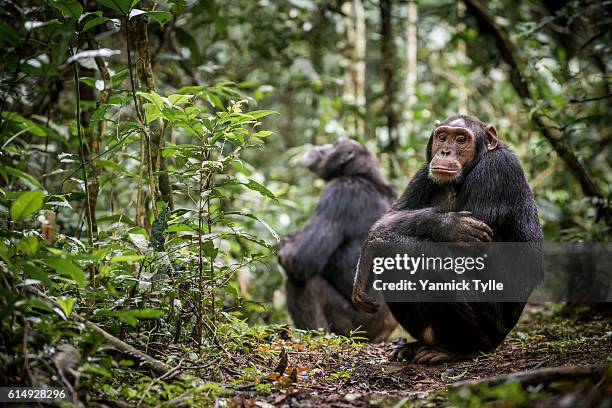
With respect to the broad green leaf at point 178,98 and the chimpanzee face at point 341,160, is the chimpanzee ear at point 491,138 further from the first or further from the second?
the chimpanzee face at point 341,160

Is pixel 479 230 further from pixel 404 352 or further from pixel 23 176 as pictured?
pixel 23 176

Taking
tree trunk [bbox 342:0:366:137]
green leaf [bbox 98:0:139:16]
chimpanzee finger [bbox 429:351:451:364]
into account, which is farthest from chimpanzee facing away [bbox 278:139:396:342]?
green leaf [bbox 98:0:139:16]

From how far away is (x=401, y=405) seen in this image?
2973mm

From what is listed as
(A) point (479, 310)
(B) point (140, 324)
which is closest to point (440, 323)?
(A) point (479, 310)

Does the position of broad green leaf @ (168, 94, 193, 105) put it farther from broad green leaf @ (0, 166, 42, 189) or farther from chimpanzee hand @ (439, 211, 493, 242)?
chimpanzee hand @ (439, 211, 493, 242)

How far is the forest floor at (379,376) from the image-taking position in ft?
8.86

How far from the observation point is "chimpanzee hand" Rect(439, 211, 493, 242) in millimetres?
4285

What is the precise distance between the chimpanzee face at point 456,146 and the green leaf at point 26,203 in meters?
2.88

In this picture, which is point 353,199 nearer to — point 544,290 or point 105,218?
point 544,290

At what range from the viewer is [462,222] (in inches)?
172

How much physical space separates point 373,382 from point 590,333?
7.74 ft

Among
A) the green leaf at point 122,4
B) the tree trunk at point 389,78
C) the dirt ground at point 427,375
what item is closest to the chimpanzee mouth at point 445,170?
the dirt ground at point 427,375

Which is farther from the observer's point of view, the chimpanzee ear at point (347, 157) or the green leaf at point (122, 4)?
the chimpanzee ear at point (347, 157)

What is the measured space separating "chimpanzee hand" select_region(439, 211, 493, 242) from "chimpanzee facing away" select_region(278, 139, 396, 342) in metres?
2.92
